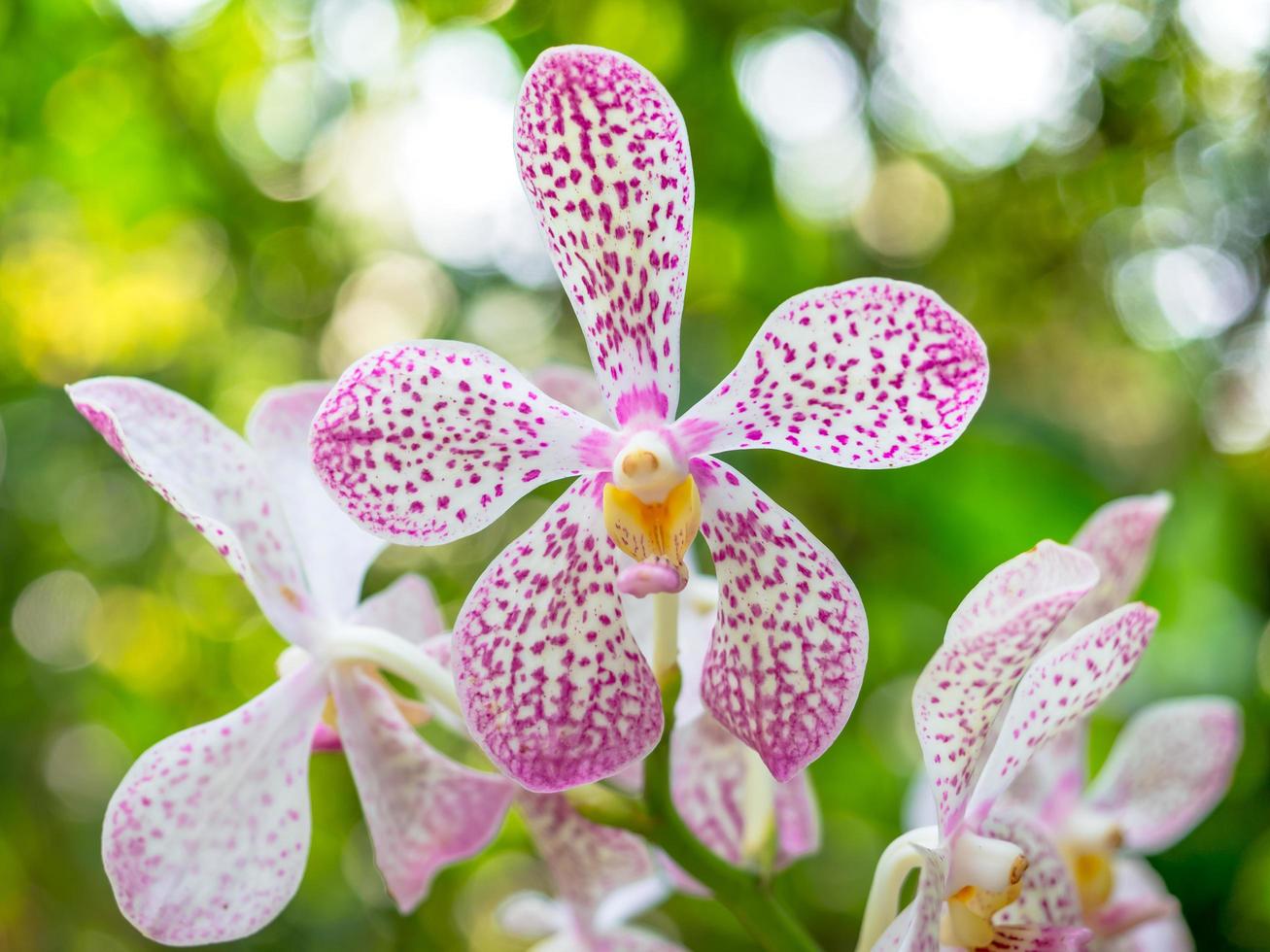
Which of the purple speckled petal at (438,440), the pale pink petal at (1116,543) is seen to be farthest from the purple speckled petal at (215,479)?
the pale pink petal at (1116,543)

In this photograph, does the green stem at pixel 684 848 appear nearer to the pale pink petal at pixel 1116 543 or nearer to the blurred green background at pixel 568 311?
the pale pink petal at pixel 1116 543

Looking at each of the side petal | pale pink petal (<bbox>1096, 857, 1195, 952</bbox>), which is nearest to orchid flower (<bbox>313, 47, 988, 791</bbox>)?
the side petal

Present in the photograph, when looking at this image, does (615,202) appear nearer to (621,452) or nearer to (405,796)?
(621,452)

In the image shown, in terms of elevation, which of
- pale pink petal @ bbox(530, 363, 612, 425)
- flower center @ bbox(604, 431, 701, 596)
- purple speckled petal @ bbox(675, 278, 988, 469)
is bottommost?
pale pink petal @ bbox(530, 363, 612, 425)

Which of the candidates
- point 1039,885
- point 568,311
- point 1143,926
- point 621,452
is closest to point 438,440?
point 621,452

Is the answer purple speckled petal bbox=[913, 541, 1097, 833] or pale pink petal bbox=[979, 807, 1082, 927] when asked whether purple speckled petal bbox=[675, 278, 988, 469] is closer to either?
purple speckled petal bbox=[913, 541, 1097, 833]

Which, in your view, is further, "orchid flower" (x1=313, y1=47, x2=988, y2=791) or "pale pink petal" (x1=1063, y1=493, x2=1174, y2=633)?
"pale pink petal" (x1=1063, y1=493, x2=1174, y2=633)
